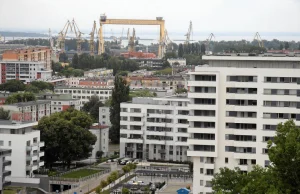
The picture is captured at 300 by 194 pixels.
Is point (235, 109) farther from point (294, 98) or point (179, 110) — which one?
point (179, 110)

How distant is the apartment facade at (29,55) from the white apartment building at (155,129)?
23.4 meters

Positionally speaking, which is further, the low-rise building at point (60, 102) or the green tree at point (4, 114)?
the low-rise building at point (60, 102)

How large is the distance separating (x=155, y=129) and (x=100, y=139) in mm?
1699

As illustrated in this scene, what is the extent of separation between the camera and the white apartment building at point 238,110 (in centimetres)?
1549

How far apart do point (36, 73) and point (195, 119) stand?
3023cm

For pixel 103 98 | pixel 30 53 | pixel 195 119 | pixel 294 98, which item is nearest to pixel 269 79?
pixel 294 98

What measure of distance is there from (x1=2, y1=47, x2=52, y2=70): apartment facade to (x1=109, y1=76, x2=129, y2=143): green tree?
1983 cm

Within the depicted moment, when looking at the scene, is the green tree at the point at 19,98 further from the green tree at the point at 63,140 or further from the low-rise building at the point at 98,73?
the low-rise building at the point at 98,73

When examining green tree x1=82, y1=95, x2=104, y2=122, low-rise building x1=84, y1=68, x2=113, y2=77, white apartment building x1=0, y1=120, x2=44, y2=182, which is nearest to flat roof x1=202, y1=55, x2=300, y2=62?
white apartment building x1=0, y1=120, x2=44, y2=182

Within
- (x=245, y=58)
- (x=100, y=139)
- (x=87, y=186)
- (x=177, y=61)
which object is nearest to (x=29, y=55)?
(x=177, y=61)

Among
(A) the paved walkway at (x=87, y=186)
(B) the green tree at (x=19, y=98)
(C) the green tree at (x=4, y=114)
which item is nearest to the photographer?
(A) the paved walkway at (x=87, y=186)

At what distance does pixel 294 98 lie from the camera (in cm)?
1547

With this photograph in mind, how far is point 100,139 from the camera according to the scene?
25141mm

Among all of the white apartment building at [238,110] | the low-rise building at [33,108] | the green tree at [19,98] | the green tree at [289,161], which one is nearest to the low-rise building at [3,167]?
the white apartment building at [238,110]
